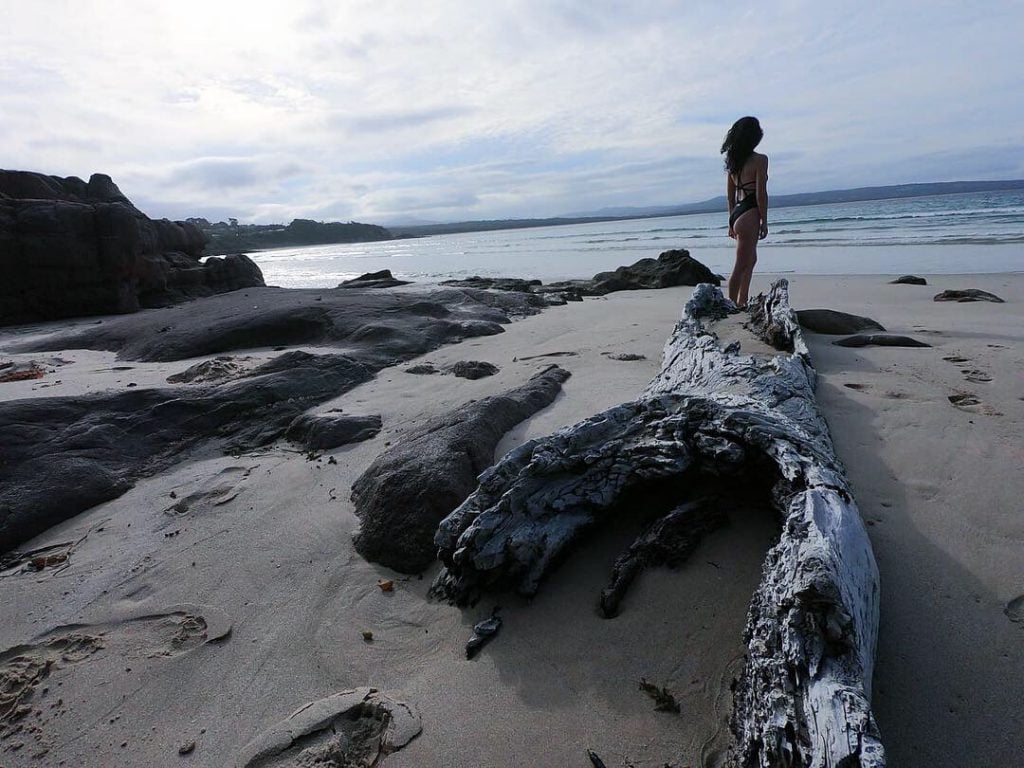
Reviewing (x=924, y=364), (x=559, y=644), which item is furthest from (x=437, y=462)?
(x=924, y=364)

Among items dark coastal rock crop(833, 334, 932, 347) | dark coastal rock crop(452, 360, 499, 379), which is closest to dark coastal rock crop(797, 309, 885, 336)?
dark coastal rock crop(833, 334, 932, 347)

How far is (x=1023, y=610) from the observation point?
187cm

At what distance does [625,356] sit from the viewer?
5473 millimetres

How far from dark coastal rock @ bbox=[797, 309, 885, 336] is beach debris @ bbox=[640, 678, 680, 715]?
16.2 feet

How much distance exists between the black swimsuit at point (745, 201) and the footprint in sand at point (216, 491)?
5.10m

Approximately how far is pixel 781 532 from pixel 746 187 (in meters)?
4.99

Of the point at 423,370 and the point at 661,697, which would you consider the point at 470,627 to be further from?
the point at 423,370

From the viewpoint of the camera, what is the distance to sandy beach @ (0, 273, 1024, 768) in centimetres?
170

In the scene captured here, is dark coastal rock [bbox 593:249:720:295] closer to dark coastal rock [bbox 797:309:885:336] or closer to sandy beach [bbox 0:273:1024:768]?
dark coastal rock [bbox 797:309:885:336]

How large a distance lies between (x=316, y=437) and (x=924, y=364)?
4345 mm

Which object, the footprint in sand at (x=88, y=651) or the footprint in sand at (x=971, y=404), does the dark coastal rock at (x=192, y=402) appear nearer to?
the footprint in sand at (x=88, y=651)

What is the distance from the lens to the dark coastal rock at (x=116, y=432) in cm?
325

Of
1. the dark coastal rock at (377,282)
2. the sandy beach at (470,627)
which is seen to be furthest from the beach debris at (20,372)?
the dark coastal rock at (377,282)

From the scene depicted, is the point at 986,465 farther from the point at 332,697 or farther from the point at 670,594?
the point at 332,697
